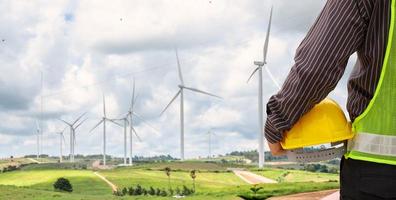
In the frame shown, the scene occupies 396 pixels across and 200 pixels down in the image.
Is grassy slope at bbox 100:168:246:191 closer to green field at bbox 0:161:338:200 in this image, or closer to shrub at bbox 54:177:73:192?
green field at bbox 0:161:338:200

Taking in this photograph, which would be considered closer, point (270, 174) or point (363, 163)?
point (363, 163)

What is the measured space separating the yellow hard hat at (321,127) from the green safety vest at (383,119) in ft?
0.13

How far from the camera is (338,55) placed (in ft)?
4.42

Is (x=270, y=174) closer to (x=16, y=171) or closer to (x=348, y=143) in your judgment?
(x=16, y=171)

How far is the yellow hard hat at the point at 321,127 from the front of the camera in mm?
1336

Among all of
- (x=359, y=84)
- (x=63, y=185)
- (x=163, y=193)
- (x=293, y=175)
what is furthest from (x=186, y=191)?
(x=359, y=84)

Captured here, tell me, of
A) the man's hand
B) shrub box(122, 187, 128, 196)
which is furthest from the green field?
the man's hand

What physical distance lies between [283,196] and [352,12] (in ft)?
46.2

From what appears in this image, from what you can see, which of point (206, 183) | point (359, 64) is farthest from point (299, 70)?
point (206, 183)

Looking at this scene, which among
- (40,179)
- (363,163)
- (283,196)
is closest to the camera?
(363,163)

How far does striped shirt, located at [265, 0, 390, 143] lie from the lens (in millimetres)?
1337

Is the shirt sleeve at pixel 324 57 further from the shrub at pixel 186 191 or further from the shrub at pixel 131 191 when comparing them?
the shrub at pixel 186 191

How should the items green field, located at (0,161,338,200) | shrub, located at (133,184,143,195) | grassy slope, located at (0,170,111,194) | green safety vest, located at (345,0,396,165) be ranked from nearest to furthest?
green safety vest, located at (345,0,396,165) < shrub, located at (133,184,143,195) < green field, located at (0,161,338,200) < grassy slope, located at (0,170,111,194)

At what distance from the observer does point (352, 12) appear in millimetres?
1338
